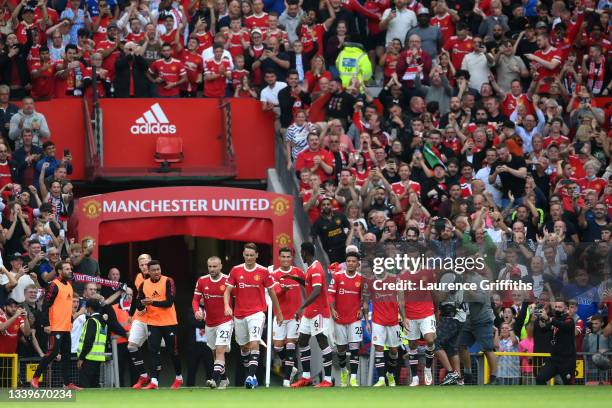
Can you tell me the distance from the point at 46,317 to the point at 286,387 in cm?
338

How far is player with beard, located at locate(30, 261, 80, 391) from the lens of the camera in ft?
68.2

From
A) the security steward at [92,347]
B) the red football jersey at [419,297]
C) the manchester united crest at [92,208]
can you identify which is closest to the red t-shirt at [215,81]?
the manchester united crest at [92,208]

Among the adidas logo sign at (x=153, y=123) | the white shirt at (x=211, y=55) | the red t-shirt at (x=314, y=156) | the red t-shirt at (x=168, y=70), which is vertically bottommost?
the red t-shirt at (x=314, y=156)

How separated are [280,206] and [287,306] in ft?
15.2

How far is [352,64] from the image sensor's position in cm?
2845

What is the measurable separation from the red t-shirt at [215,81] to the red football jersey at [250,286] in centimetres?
787

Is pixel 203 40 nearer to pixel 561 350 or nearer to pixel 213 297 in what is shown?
pixel 213 297

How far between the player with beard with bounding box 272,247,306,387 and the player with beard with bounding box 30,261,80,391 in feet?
9.14

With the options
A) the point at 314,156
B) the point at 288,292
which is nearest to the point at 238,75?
the point at 314,156

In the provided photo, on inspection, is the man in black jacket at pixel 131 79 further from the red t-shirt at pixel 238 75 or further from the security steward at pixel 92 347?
the security steward at pixel 92 347

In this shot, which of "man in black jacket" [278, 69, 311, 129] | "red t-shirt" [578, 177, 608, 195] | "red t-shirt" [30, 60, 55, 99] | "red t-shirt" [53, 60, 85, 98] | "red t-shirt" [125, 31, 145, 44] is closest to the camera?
"red t-shirt" [578, 177, 608, 195]

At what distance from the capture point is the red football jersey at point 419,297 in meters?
20.9

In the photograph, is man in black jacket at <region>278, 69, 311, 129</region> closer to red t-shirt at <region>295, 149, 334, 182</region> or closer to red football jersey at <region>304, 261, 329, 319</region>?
red t-shirt at <region>295, 149, 334, 182</region>

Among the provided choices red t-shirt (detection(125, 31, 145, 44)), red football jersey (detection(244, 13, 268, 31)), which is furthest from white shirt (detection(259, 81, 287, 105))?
red t-shirt (detection(125, 31, 145, 44))
